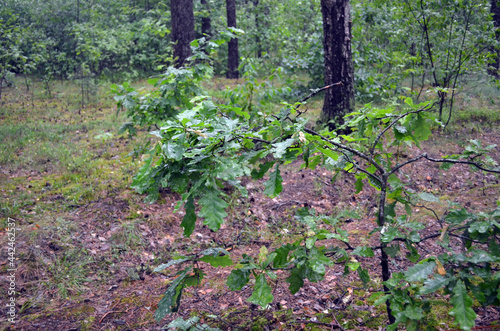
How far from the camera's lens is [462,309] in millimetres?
1189

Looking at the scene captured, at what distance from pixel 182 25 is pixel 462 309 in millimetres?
7470

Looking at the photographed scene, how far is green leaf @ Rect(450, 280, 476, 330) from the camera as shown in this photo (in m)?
1.17

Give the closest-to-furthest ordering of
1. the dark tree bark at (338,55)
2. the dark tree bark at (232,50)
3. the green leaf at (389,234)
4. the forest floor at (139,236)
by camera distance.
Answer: the green leaf at (389,234) < the forest floor at (139,236) < the dark tree bark at (338,55) < the dark tree bark at (232,50)

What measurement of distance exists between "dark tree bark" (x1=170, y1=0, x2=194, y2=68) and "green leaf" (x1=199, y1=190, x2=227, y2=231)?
6484mm

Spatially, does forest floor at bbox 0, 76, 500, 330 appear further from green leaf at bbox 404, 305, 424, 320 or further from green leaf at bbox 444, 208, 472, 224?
green leaf at bbox 444, 208, 472, 224

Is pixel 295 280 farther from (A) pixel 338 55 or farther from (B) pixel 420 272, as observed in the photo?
(A) pixel 338 55

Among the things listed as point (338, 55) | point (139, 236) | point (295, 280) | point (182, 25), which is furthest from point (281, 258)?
point (182, 25)

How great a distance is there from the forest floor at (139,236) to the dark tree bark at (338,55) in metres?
1.20

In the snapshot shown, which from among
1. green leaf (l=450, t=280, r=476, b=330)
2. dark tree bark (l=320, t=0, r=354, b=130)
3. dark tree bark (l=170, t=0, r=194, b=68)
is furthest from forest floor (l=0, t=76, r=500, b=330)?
dark tree bark (l=170, t=0, r=194, b=68)

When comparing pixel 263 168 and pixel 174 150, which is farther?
pixel 263 168

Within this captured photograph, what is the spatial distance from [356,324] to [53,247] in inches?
123

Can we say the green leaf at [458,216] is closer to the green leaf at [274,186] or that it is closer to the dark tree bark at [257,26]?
the green leaf at [274,186]

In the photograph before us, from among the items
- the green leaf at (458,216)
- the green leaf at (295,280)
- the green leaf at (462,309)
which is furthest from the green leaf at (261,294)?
the green leaf at (458,216)

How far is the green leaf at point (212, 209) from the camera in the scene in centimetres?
129
